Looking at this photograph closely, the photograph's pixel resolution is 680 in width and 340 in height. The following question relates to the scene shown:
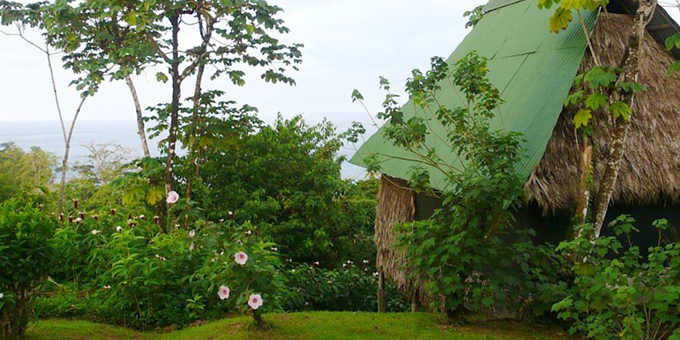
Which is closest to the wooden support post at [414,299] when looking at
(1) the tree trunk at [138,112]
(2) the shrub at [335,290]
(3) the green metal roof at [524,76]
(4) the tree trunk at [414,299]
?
(4) the tree trunk at [414,299]

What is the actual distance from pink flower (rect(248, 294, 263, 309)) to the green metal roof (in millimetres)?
2001

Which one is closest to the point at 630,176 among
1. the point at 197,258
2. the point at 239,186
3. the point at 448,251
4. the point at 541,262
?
the point at 541,262

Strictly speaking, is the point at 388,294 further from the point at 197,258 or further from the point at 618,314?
the point at 618,314

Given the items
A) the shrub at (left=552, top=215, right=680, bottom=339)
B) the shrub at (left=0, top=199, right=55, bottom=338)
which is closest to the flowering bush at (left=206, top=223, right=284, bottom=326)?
the shrub at (left=0, top=199, right=55, bottom=338)

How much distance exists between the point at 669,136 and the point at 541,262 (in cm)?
211

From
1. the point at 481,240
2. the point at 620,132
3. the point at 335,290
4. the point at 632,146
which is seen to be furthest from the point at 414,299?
the point at 620,132

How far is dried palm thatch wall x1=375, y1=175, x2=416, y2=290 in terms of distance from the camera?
743cm

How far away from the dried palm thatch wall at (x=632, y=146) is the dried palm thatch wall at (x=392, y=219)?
221 centimetres

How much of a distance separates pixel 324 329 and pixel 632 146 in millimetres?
3288

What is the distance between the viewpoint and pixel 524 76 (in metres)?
6.20

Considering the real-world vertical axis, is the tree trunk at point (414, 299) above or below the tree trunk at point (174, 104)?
below

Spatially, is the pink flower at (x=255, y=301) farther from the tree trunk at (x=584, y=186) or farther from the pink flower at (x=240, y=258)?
the tree trunk at (x=584, y=186)

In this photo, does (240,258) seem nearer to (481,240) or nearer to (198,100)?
(481,240)

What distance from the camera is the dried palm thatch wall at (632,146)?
208 inches
